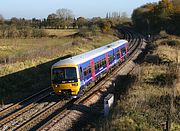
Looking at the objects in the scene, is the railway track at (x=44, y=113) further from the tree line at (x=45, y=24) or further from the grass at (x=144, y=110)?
the tree line at (x=45, y=24)

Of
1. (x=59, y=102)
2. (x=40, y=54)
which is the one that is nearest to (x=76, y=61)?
(x=59, y=102)

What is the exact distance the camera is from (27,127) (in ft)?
53.4

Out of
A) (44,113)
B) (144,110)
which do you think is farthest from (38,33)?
(144,110)

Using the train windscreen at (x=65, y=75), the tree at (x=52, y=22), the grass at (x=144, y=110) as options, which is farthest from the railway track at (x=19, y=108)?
the tree at (x=52, y=22)

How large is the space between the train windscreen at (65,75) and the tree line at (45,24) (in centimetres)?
4248

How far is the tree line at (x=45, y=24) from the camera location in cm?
6338

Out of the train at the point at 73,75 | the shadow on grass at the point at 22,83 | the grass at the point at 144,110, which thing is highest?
the train at the point at 73,75

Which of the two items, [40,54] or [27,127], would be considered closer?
[27,127]

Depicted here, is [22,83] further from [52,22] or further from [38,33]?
[52,22]

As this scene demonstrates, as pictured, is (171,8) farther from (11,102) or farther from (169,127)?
(169,127)

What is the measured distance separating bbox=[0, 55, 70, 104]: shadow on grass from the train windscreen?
11.3 ft

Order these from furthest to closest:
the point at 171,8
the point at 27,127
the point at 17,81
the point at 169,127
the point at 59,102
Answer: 1. the point at 171,8
2. the point at 17,81
3. the point at 59,102
4. the point at 27,127
5. the point at 169,127

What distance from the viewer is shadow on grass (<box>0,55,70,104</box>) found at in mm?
23594

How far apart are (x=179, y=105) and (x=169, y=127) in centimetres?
343
